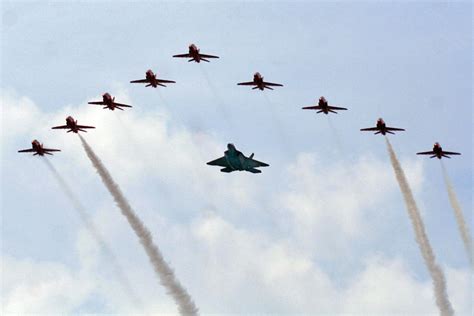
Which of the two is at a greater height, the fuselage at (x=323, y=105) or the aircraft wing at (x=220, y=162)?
the fuselage at (x=323, y=105)

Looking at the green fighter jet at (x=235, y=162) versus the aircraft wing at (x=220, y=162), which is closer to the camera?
the green fighter jet at (x=235, y=162)

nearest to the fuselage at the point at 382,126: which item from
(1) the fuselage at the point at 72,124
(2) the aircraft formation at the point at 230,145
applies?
(2) the aircraft formation at the point at 230,145

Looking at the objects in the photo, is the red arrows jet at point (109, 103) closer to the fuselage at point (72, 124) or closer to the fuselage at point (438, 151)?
the fuselage at point (72, 124)

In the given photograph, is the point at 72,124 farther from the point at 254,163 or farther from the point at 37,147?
the point at 254,163

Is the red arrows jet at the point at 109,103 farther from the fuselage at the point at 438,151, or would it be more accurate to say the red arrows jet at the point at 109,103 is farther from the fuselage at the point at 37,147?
the fuselage at the point at 438,151

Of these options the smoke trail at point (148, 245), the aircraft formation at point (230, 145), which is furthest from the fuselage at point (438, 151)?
the smoke trail at point (148, 245)

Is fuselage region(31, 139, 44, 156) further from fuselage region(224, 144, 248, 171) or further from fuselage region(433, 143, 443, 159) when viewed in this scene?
fuselage region(433, 143, 443, 159)

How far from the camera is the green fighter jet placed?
541ft

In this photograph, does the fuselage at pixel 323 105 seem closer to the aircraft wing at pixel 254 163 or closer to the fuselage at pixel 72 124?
the aircraft wing at pixel 254 163

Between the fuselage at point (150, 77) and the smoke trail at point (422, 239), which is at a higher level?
the fuselage at point (150, 77)

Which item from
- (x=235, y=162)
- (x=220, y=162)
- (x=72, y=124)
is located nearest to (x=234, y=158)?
(x=235, y=162)

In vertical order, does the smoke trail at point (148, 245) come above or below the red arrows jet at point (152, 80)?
below

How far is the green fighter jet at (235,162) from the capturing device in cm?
16475

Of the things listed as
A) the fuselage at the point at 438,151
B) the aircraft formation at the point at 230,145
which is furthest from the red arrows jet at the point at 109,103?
the fuselage at the point at 438,151
